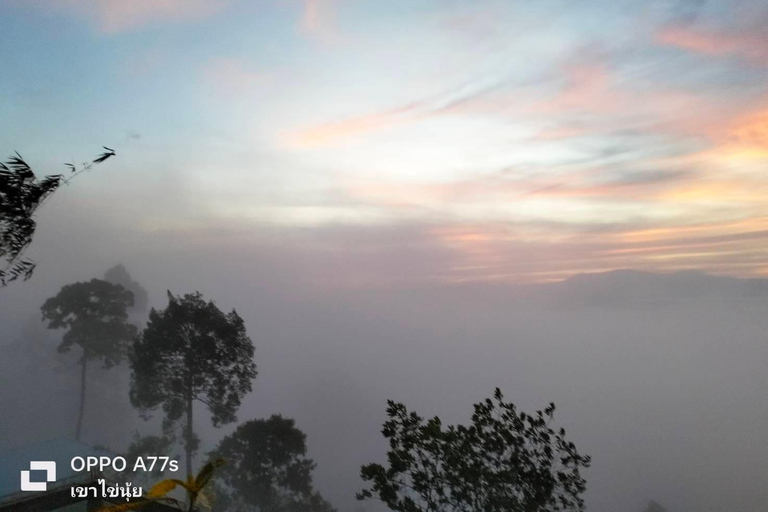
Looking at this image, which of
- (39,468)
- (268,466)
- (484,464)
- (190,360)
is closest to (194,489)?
(484,464)

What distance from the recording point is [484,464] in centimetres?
1030

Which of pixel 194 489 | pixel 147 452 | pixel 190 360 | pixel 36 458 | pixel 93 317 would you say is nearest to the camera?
pixel 194 489

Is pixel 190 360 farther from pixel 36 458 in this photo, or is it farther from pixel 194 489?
pixel 194 489

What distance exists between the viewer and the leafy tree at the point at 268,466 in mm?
26172

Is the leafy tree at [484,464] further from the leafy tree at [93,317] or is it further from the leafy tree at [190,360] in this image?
the leafy tree at [93,317]

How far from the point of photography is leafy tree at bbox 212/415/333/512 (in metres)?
26.2

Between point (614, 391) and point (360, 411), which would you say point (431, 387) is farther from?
point (614, 391)

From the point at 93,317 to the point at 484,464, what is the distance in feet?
142

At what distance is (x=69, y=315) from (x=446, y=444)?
4419 centimetres

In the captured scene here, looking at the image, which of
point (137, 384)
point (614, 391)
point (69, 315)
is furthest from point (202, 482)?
point (614, 391)

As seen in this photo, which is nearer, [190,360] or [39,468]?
[39,468]

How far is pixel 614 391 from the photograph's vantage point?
630 ft

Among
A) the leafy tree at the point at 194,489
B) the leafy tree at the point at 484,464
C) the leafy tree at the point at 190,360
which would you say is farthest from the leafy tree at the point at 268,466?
the leafy tree at the point at 194,489

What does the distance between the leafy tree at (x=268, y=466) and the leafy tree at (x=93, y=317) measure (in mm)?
23241
